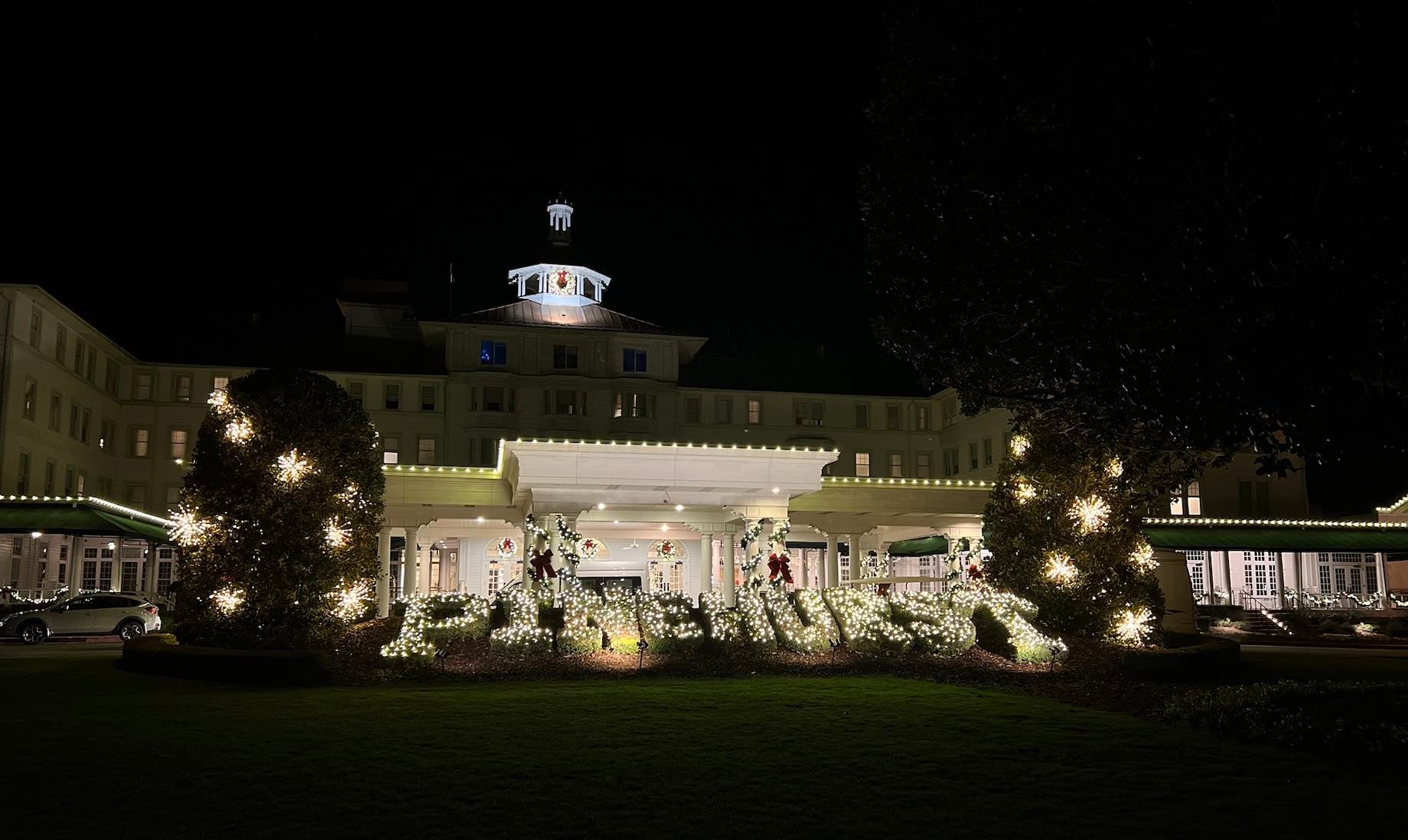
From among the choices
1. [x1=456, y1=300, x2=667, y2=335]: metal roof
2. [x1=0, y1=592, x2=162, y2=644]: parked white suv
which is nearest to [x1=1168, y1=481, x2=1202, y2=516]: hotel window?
[x1=456, y1=300, x2=667, y2=335]: metal roof

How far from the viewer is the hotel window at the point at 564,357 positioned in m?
61.0

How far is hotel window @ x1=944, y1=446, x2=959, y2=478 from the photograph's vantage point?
204 feet

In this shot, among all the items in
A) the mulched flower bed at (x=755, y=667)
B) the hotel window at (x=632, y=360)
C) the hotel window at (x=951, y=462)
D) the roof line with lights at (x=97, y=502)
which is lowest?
the mulched flower bed at (x=755, y=667)

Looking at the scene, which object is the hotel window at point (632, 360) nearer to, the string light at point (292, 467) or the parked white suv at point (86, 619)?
the parked white suv at point (86, 619)

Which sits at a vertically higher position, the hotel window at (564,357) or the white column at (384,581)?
the hotel window at (564,357)

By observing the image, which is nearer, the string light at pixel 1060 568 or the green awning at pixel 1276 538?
the string light at pixel 1060 568

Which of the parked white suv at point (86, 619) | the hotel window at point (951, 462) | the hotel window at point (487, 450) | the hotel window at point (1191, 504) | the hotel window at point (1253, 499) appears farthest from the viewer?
the hotel window at point (951, 462)

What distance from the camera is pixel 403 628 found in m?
17.3

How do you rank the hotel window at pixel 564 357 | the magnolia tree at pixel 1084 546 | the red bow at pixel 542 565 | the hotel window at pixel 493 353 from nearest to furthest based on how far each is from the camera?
the magnolia tree at pixel 1084 546
the red bow at pixel 542 565
the hotel window at pixel 493 353
the hotel window at pixel 564 357

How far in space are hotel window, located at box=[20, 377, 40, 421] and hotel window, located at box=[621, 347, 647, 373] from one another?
94.5 feet

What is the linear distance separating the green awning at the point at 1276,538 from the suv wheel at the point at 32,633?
3592 centimetres

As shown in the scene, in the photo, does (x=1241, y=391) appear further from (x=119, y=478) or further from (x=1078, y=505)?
(x=119, y=478)

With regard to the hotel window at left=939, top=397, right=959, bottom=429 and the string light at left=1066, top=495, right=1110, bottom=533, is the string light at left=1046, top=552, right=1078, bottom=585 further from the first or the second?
the hotel window at left=939, top=397, right=959, bottom=429

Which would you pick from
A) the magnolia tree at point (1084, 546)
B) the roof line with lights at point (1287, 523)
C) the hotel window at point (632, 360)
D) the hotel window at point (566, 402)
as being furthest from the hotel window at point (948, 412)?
the magnolia tree at point (1084, 546)
